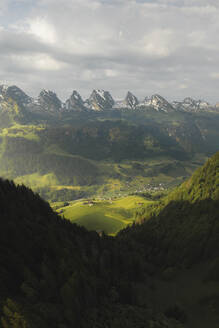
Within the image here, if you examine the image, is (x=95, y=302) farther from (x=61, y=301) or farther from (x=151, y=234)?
(x=151, y=234)

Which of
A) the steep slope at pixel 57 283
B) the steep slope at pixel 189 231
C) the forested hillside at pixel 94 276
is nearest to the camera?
the steep slope at pixel 57 283

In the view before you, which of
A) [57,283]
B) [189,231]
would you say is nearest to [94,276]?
[57,283]

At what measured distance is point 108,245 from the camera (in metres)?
131

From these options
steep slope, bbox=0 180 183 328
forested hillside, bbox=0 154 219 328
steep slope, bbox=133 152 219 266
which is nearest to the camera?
steep slope, bbox=0 180 183 328

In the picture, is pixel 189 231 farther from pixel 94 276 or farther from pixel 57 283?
pixel 57 283

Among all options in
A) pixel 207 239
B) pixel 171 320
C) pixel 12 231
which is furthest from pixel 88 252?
pixel 207 239

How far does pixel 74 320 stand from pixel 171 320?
30144mm

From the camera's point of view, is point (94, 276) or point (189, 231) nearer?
point (94, 276)

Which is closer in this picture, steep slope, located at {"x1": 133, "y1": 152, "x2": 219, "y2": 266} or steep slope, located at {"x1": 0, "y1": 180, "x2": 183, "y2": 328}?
steep slope, located at {"x1": 0, "y1": 180, "x2": 183, "y2": 328}

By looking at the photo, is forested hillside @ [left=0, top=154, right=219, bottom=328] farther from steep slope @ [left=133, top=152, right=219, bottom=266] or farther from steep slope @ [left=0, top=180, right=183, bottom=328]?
steep slope @ [left=133, top=152, right=219, bottom=266]

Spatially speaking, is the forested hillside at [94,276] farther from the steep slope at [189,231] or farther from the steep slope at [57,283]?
the steep slope at [189,231]

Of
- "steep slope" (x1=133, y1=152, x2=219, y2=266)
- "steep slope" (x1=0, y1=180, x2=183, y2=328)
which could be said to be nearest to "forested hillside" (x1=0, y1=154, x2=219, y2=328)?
"steep slope" (x1=0, y1=180, x2=183, y2=328)

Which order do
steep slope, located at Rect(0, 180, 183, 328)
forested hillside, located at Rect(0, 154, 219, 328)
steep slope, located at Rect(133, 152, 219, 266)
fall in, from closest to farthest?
1. steep slope, located at Rect(0, 180, 183, 328)
2. forested hillside, located at Rect(0, 154, 219, 328)
3. steep slope, located at Rect(133, 152, 219, 266)

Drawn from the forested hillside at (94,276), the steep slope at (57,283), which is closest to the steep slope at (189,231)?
the forested hillside at (94,276)
